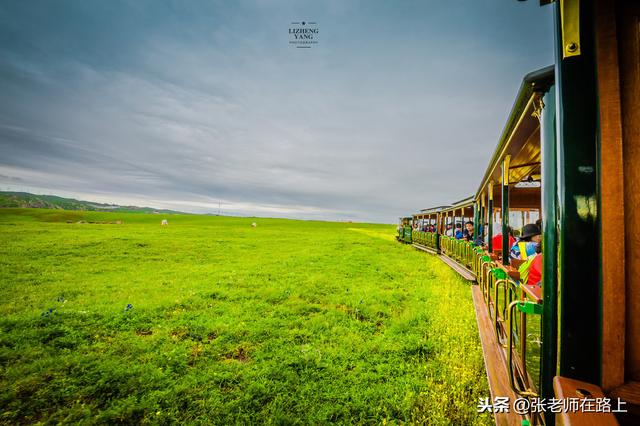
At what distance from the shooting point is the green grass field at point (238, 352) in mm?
3326

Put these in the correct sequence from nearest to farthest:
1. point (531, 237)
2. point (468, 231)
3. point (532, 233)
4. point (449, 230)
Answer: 1. point (532, 233)
2. point (531, 237)
3. point (468, 231)
4. point (449, 230)

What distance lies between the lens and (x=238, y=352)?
4785 mm

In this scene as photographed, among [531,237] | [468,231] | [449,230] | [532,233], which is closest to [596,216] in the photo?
[532,233]

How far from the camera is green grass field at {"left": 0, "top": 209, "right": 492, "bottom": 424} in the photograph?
10.9 ft

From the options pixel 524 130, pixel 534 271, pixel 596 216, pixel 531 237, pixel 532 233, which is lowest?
pixel 534 271

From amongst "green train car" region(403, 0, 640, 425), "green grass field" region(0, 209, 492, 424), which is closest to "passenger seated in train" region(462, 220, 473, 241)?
"green grass field" region(0, 209, 492, 424)

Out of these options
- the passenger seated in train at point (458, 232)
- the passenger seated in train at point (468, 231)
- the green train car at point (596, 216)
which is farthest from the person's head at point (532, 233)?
the passenger seated in train at point (458, 232)

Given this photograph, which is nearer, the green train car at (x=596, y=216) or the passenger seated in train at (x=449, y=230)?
the green train car at (x=596, y=216)

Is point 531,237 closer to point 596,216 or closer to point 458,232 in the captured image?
point 596,216

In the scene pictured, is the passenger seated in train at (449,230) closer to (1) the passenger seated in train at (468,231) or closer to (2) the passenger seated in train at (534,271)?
(1) the passenger seated in train at (468,231)

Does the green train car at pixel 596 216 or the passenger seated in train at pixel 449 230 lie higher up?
the green train car at pixel 596 216

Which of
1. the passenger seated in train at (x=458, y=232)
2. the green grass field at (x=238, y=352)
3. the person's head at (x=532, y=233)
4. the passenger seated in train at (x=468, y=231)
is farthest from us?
the passenger seated in train at (x=458, y=232)

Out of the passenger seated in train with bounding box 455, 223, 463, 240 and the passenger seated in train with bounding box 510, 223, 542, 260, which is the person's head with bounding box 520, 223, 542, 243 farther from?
the passenger seated in train with bounding box 455, 223, 463, 240

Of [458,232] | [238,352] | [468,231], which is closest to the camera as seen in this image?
[238,352]
